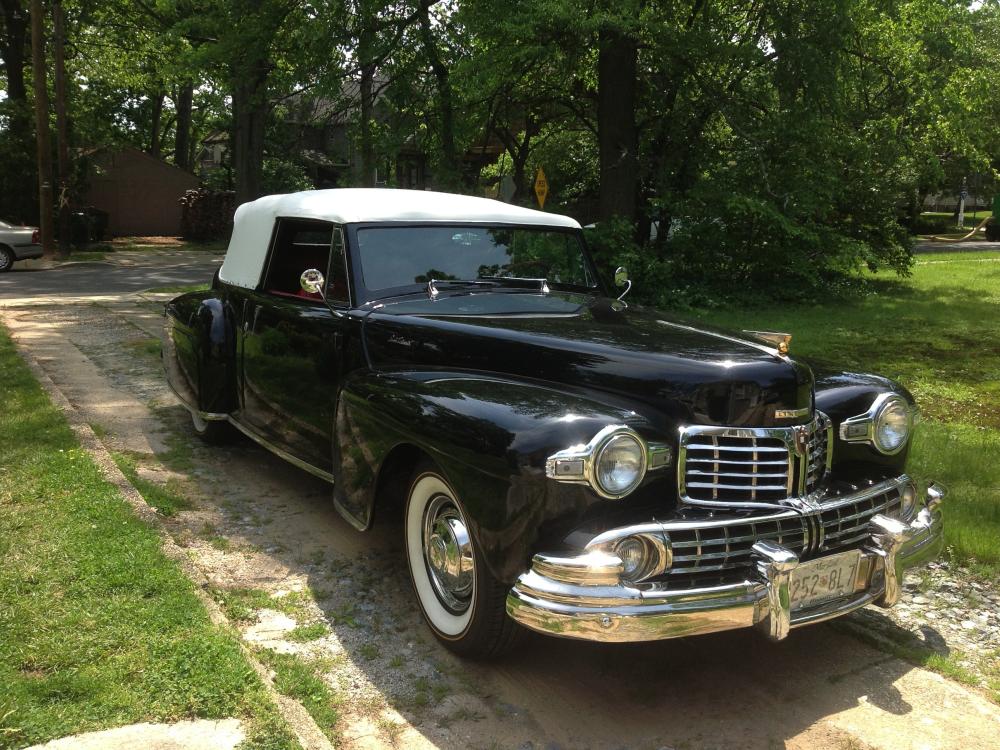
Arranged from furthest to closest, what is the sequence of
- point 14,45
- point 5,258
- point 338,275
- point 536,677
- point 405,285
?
point 14,45, point 5,258, point 338,275, point 405,285, point 536,677

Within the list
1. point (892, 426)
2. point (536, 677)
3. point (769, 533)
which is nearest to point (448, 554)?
point (536, 677)

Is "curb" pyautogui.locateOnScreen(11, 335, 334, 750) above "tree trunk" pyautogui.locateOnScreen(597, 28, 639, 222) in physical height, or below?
below

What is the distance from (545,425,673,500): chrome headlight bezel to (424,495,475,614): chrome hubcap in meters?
0.54

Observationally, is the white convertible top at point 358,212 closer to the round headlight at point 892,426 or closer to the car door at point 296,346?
the car door at point 296,346

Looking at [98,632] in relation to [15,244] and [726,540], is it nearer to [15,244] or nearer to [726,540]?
[726,540]

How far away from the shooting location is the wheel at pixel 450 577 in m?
3.15

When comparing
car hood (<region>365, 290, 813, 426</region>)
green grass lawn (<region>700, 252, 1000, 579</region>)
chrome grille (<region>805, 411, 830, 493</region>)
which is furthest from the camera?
green grass lawn (<region>700, 252, 1000, 579</region>)

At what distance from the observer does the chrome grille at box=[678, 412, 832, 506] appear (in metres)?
3.12

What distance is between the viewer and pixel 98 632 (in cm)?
327

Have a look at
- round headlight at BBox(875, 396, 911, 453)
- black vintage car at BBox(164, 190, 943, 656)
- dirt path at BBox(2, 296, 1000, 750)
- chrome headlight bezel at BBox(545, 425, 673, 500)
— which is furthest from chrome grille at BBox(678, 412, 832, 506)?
dirt path at BBox(2, 296, 1000, 750)

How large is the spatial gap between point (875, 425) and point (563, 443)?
1.53 meters

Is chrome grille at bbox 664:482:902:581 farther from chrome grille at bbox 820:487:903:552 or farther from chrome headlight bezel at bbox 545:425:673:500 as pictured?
chrome headlight bezel at bbox 545:425:673:500

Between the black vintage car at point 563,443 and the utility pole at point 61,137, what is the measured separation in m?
20.3

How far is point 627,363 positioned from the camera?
340 cm
